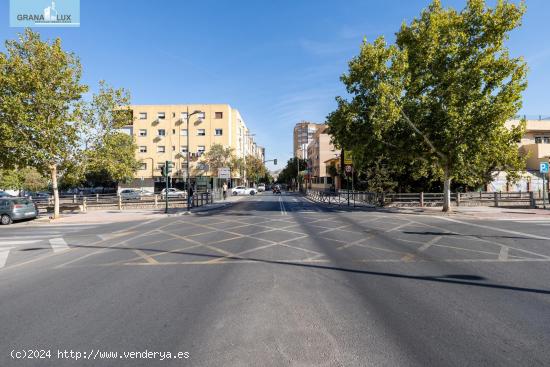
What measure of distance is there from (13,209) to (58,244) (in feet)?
32.2

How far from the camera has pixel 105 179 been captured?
173 ft

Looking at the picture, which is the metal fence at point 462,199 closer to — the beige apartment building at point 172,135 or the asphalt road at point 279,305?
the asphalt road at point 279,305

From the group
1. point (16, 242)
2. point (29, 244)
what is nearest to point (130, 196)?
point (16, 242)

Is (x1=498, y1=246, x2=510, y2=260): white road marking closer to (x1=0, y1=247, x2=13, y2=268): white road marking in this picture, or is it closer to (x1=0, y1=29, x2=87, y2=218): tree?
(x1=0, y1=247, x2=13, y2=268): white road marking

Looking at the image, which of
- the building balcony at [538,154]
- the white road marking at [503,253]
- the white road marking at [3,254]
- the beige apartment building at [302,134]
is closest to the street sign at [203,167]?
the white road marking at [3,254]

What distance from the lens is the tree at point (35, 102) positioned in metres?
17.0

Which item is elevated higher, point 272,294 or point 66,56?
point 66,56

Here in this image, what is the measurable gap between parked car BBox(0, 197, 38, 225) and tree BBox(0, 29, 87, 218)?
2.38m

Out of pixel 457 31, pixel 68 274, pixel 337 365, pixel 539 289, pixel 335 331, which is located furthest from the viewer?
pixel 457 31

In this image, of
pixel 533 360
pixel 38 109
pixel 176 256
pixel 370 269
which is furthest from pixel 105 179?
pixel 533 360

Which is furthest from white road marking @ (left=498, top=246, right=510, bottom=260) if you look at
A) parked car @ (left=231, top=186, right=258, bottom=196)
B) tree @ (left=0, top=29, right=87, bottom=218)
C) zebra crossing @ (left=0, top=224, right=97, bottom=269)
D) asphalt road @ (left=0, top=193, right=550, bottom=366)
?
parked car @ (left=231, top=186, right=258, bottom=196)

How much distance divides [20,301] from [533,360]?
6.93 metres

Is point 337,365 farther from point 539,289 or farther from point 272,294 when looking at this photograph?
point 539,289

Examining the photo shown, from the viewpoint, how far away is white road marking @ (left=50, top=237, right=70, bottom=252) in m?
9.55
